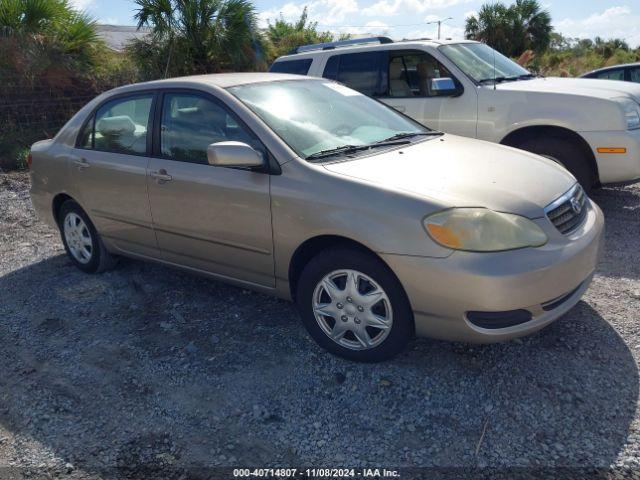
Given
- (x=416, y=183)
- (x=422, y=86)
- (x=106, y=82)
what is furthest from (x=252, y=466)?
(x=106, y=82)

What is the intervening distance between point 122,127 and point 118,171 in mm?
383

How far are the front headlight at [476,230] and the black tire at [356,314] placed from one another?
366 millimetres

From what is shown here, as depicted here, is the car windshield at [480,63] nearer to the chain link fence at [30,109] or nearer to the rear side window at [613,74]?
the rear side window at [613,74]

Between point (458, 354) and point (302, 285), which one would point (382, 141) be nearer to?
point (302, 285)

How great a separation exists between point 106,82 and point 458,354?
1092 cm

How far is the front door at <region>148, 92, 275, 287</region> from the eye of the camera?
→ 12.2ft

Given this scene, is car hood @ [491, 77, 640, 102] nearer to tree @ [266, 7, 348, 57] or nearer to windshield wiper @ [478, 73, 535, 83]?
windshield wiper @ [478, 73, 535, 83]

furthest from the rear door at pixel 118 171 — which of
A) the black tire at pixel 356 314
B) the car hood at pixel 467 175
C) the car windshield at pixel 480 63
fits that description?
the car windshield at pixel 480 63

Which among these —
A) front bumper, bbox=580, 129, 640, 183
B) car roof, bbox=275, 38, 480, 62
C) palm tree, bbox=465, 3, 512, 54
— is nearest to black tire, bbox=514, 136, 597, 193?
front bumper, bbox=580, 129, 640, 183

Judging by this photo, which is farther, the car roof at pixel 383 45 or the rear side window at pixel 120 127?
the car roof at pixel 383 45

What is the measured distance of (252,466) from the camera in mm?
2746

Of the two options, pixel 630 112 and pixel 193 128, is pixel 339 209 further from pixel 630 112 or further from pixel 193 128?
pixel 630 112

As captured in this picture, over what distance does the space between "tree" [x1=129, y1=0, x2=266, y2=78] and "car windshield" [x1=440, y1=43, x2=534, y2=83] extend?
6827 mm

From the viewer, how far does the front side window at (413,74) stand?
6.68 meters
